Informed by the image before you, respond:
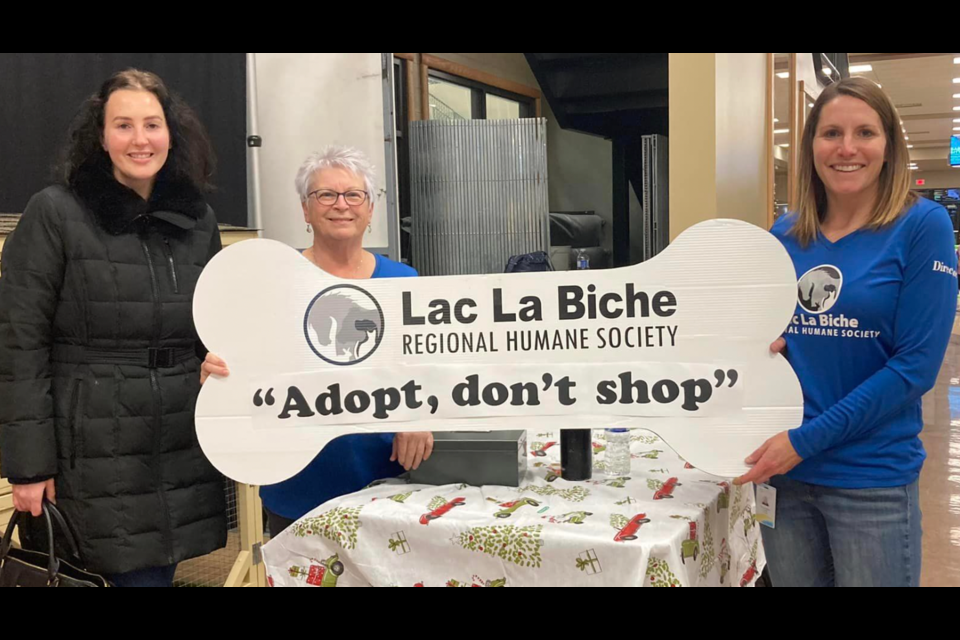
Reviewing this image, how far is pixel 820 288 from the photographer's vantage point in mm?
1115

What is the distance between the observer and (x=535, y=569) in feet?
3.64

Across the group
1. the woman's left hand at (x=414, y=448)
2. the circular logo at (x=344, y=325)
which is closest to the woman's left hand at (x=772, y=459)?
the woman's left hand at (x=414, y=448)

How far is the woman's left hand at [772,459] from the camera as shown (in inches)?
44.3

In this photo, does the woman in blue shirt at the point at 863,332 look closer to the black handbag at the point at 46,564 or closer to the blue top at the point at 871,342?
the blue top at the point at 871,342

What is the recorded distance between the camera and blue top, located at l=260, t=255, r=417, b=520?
4.62ft

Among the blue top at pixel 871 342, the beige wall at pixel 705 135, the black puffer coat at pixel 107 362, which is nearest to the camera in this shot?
the blue top at pixel 871 342

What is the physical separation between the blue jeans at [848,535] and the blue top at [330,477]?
753mm

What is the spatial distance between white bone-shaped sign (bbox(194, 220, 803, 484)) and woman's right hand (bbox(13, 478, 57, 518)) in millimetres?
366

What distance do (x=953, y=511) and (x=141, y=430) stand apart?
1.70 m

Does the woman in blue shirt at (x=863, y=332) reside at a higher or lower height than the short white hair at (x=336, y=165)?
lower

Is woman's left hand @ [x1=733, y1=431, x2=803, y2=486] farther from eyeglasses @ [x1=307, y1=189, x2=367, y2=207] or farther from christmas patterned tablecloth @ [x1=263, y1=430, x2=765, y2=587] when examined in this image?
eyeglasses @ [x1=307, y1=189, x2=367, y2=207]

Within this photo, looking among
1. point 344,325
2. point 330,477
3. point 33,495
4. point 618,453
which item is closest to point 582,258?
point 618,453

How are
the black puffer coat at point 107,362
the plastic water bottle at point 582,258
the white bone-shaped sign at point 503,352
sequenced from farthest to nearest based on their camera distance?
the plastic water bottle at point 582,258
the black puffer coat at point 107,362
the white bone-shaped sign at point 503,352

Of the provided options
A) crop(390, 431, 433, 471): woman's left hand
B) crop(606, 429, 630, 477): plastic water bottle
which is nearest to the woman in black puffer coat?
crop(390, 431, 433, 471): woman's left hand
